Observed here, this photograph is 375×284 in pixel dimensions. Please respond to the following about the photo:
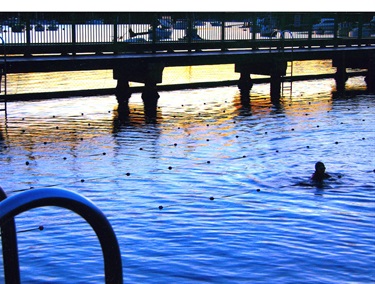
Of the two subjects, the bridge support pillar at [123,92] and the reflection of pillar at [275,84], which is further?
the reflection of pillar at [275,84]

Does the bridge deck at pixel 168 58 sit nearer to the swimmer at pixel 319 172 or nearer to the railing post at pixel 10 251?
the swimmer at pixel 319 172

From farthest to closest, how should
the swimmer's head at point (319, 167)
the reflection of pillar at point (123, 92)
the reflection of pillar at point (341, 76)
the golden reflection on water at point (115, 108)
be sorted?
the reflection of pillar at point (341, 76) → the reflection of pillar at point (123, 92) → the golden reflection on water at point (115, 108) → the swimmer's head at point (319, 167)

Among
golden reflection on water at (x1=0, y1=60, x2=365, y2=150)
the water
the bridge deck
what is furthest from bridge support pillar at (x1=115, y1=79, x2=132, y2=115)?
the water

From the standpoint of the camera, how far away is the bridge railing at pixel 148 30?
26.7 m

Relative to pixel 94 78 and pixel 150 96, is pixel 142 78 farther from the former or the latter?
pixel 94 78

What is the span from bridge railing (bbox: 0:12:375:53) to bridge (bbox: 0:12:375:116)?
1.4 inches

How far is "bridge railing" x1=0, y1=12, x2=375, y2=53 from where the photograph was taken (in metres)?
26.7

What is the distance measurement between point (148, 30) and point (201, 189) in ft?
60.3

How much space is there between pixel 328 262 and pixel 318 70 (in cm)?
3299

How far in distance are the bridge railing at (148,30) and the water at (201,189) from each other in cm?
392

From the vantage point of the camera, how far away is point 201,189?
13.2 metres

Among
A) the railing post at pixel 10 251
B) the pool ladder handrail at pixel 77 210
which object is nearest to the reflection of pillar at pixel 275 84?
the railing post at pixel 10 251

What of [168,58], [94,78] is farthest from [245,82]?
[94,78]

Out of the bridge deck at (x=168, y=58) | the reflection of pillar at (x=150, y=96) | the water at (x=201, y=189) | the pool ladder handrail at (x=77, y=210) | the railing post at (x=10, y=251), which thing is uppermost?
the bridge deck at (x=168, y=58)
